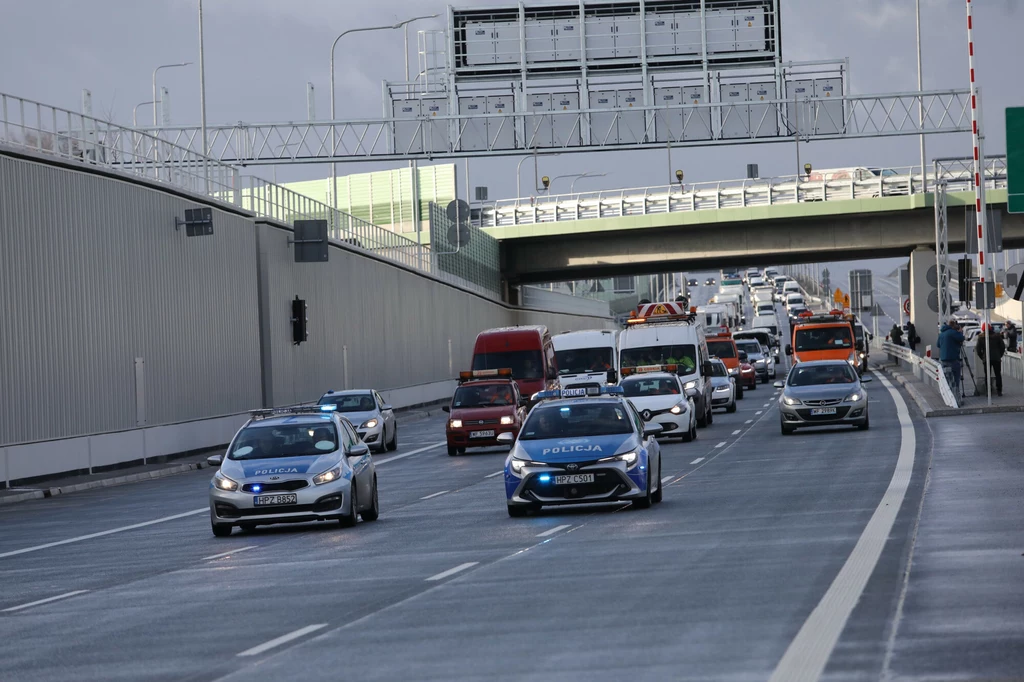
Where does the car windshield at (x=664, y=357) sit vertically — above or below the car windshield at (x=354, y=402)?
above

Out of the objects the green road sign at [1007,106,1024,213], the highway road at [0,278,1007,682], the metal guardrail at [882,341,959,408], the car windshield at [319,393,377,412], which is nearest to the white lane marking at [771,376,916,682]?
the highway road at [0,278,1007,682]

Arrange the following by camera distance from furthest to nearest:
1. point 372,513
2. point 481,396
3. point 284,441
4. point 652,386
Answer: point 481,396 < point 652,386 < point 372,513 < point 284,441

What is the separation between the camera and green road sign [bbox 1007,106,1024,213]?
123ft

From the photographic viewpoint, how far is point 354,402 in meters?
40.1

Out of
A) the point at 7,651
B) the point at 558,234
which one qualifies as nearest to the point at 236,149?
the point at 558,234

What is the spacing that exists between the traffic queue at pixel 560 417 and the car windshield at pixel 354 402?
45 millimetres

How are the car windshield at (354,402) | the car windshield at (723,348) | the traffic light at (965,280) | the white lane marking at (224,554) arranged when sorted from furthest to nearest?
1. the car windshield at (723,348)
2. the car windshield at (354,402)
3. the traffic light at (965,280)
4. the white lane marking at (224,554)

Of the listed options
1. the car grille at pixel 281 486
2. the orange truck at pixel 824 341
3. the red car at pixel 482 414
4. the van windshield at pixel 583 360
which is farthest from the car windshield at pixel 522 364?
the car grille at pixel 281 486

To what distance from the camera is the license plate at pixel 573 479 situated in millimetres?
19766

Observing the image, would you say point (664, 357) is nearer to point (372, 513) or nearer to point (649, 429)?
point (649, 429)

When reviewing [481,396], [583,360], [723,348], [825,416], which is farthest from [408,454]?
[723,348]

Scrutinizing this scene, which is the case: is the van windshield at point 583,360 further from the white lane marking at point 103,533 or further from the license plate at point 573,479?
the license plate at point 573,479

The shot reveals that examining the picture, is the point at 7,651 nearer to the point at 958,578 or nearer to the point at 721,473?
the point at 958,578

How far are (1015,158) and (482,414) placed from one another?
528 inches
